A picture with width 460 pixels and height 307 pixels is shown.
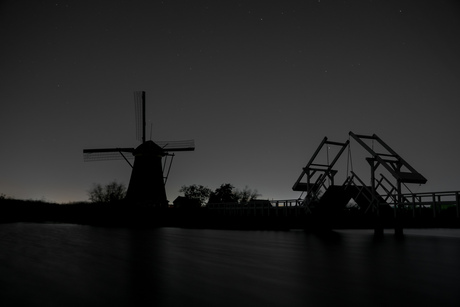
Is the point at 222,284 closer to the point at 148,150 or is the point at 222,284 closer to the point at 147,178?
the point at 147,178

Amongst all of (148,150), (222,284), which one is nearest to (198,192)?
(148,150)

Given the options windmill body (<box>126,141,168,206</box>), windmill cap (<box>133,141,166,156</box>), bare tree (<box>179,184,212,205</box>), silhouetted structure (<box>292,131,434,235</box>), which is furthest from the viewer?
bare tree (<box>179,184,212,205</box>)

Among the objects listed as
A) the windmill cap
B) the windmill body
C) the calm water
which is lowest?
the calm water

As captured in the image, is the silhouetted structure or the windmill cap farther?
the windmill cap

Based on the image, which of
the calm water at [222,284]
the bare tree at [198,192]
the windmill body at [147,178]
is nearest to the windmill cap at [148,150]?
the windmill body at [147,178]

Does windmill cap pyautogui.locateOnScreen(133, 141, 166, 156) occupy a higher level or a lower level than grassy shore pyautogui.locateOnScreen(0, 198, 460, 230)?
higher

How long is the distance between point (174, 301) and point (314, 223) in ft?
71.4

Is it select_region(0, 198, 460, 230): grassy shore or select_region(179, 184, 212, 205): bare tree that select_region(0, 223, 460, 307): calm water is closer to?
select_region(0, 198, 460, 230): grassy shore

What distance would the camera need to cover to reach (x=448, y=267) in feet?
19.4

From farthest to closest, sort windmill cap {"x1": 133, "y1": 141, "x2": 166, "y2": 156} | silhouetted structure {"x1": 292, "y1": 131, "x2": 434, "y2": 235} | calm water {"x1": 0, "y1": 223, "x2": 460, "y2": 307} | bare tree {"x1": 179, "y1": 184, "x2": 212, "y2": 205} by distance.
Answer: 1. bare tree {"x1": 179, "y1": 184, "x2": 212, "y2": 205}
2. windmill cap {"x1": 133, "y1": 141, "x2": 166, "y2": 156}
3. silhouetted structure {"x1": 292, "y1": 131, "x2": 434, "y2": 235}
4. calm water {"x1": 0, "y1": 223, "x2": 460, "y2": 307}

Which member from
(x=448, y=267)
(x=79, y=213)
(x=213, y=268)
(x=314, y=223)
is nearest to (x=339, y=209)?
(x=314, y=223)

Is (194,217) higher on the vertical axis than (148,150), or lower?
lower

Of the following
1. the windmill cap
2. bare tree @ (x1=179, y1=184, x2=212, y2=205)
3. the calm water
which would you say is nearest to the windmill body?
the windmill cap

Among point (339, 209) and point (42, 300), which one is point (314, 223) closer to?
point (339, 209)
